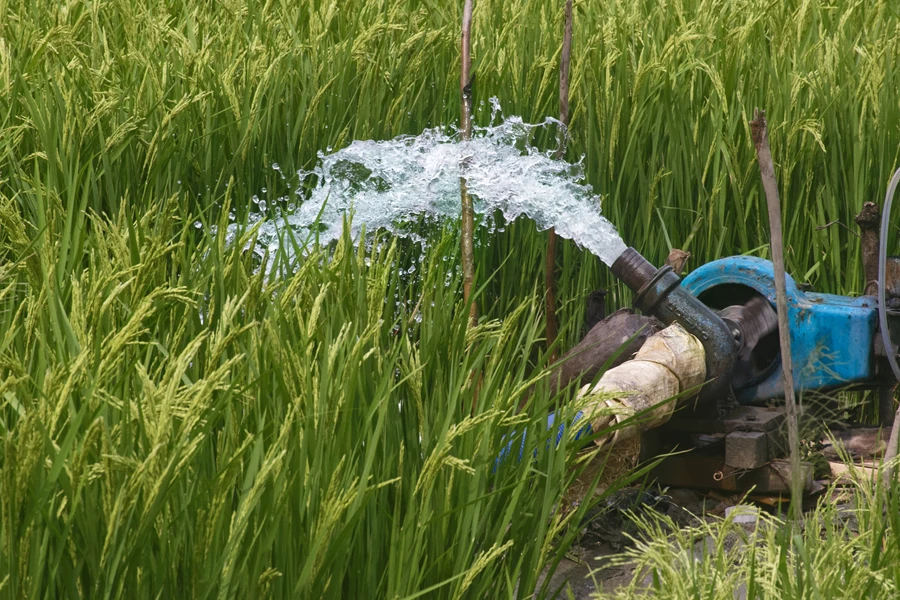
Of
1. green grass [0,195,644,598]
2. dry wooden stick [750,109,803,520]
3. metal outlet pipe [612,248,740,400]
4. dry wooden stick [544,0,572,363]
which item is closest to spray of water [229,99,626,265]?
dry wooden stick [544,0,572,363]

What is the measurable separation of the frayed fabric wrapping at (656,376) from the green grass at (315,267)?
292mm

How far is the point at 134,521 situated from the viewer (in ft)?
4.01

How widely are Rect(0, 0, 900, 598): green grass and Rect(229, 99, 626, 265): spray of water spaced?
0.34 ft

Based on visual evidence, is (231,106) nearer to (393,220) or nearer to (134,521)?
(393,220)

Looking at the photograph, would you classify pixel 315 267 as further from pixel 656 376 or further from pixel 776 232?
pixel 656 376

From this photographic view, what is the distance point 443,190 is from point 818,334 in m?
1.01

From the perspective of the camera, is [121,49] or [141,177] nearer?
[141,177]

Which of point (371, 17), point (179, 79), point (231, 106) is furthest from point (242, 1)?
point (231, 106)

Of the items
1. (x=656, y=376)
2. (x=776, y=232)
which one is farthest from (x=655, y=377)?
(x=776, y=232)

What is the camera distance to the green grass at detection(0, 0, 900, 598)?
1.21 meters

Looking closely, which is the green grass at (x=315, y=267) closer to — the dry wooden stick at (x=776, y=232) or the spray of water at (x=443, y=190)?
the spray of water at (x=443, y=190)

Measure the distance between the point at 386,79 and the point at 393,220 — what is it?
60 cm

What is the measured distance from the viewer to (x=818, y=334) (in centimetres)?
267

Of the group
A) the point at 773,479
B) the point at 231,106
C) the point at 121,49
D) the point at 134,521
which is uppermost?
the point at 121,49
